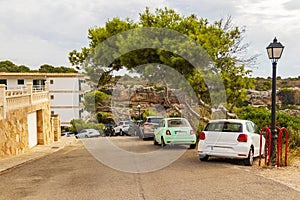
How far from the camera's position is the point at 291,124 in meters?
21.5

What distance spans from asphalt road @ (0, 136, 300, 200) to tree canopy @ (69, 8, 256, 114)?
23.2 ft

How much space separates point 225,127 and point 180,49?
22.3 ft

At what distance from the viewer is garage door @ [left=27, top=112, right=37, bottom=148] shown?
968 inches

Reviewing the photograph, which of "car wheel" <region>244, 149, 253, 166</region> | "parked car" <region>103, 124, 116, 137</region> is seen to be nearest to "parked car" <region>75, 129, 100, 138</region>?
"parked car" <region>103, 124, 116, 137</region>

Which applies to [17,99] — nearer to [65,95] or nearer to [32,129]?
[32,129]

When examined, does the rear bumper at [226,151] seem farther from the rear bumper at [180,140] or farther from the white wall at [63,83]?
the white wall at [63,83]

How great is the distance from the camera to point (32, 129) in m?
25.7

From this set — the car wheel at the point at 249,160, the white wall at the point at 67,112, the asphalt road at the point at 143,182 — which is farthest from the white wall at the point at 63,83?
the car wheel at the point at 249,160

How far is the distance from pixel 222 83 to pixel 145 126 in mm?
6879

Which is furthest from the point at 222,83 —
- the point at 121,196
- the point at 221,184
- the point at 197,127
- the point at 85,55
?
the point at 121,196

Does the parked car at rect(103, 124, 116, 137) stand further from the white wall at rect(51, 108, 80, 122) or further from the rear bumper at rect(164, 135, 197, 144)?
the white wall at rect(51, 108, 80, 122)

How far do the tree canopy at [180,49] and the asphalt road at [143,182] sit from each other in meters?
7.08

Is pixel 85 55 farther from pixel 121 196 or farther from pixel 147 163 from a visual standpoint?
pixel 121 196

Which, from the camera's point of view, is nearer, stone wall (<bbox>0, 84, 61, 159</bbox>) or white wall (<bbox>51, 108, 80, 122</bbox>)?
stone wall (<bbox>0, 84, 61, 159</bbox>)
